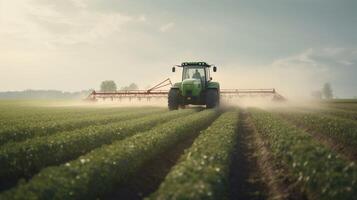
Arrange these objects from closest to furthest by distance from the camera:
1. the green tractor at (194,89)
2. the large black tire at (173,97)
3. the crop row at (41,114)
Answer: the crop row at (41,114), the green tractor at (194,89), the large black tire at (173,97)

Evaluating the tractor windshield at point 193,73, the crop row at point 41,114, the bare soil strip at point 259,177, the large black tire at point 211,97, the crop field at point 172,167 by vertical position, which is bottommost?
the bare soil strip at point 259,177

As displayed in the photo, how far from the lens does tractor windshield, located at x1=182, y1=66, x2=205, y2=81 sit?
107 ft

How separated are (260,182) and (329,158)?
67.2 inches

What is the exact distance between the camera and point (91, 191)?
26.4 feet

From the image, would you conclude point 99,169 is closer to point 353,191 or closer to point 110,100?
point 353,191

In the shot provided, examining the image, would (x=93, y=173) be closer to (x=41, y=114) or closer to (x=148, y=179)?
(x=148, y=179)

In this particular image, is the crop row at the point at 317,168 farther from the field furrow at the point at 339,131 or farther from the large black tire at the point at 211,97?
the large black tire at the point at 211,97

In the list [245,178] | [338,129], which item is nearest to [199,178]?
[245,178]

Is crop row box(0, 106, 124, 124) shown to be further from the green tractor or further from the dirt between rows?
the dirt between rows

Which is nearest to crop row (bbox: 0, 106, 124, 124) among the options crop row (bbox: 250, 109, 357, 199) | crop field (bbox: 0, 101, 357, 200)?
crop field (bbox: 0, 101, 357, 200)

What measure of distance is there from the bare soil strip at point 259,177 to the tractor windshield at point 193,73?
18.4m

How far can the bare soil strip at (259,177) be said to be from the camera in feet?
28.6

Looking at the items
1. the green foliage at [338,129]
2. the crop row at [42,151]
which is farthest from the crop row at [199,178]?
the green foliage at [338,129]

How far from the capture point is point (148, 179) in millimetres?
9992
